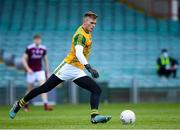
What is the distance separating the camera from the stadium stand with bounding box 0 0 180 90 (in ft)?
111

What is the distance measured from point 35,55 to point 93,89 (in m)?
8.10

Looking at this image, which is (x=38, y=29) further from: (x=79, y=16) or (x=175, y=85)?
(x=175, y=85)

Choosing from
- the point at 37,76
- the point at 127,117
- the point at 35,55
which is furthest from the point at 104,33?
the point at 127,117

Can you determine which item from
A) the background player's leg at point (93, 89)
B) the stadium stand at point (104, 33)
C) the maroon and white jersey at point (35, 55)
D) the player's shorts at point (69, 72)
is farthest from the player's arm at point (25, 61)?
the stadium stand at point (104, 33)

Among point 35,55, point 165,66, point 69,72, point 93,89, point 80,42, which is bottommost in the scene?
point 93,89

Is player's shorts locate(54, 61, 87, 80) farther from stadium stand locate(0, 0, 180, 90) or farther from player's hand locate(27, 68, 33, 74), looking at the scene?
stadium stand locate(0, 0, 180, 90)

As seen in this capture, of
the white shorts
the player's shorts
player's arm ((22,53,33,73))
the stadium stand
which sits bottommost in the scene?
the player's shorts

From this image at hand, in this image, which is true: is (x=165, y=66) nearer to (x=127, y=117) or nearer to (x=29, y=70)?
(x=29, y=70)

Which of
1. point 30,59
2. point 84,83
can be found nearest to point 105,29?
point 30,59

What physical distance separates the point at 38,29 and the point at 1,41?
2303 millimetres

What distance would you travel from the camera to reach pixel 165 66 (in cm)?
3281

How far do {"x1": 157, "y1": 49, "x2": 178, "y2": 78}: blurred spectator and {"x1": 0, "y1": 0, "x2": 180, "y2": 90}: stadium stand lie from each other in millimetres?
488

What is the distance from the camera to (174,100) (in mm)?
29891

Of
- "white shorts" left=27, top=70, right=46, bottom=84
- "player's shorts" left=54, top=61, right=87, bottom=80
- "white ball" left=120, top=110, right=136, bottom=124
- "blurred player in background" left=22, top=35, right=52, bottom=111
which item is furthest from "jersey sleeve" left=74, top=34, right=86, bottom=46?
"white shorts" left=27, top=70, right=46, bottom=84
